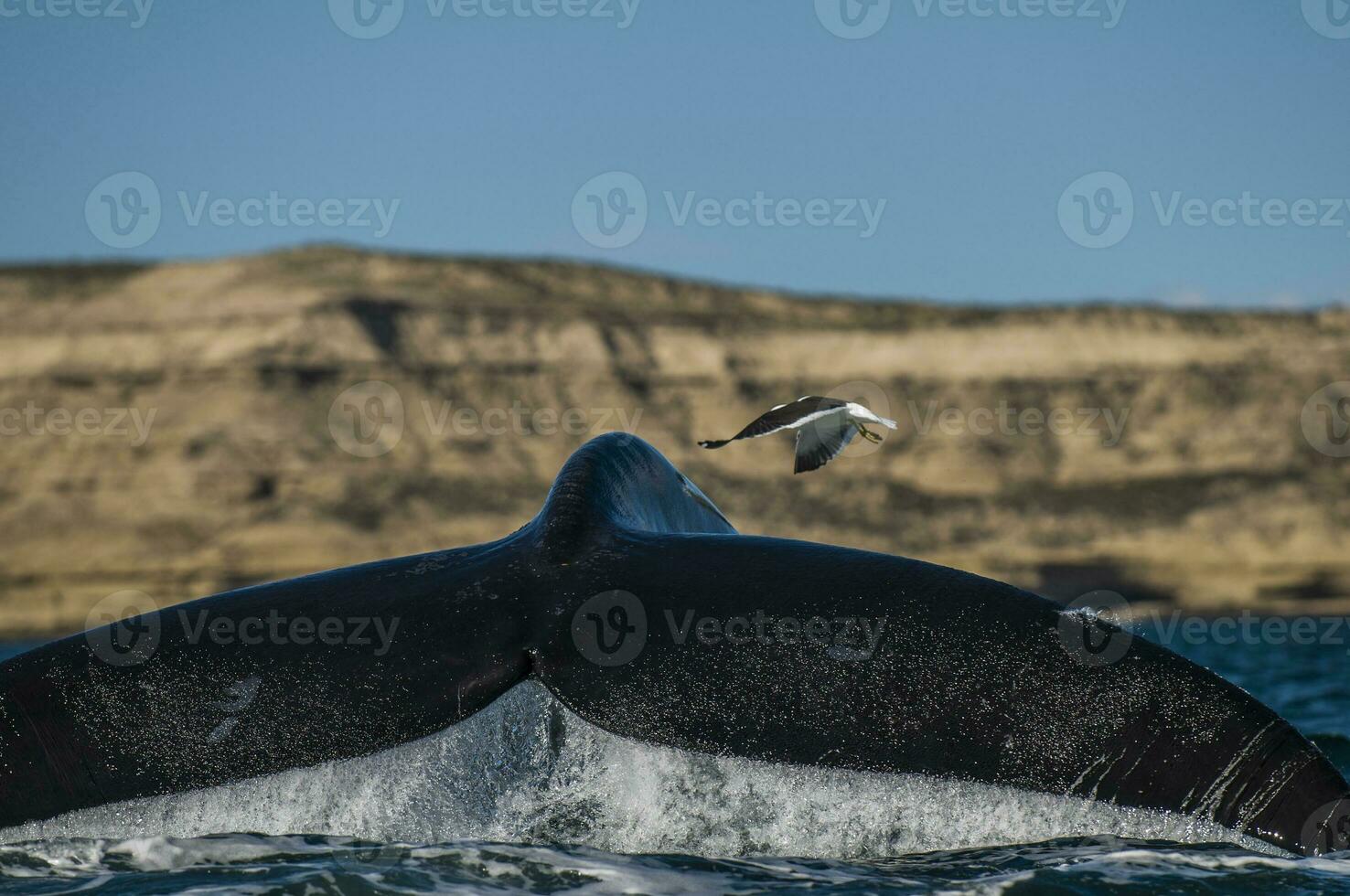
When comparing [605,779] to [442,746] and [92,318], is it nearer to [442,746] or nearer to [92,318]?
[442,746]

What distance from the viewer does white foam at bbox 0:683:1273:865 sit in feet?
12.8

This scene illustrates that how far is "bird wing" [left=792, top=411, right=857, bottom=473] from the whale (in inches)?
136

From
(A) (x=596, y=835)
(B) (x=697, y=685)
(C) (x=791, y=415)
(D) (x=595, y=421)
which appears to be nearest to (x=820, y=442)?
(C) (x=791, y=415)

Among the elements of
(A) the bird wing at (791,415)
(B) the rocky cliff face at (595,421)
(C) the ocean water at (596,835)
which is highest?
(B) the rocky cliff face at (595,421)

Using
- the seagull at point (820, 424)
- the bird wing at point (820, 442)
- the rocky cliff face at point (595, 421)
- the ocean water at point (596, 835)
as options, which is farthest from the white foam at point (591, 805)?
the rocky cliff face at point (595, 421)

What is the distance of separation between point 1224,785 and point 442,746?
6.23 ft

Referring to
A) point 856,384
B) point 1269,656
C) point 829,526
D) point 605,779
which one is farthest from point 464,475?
point 605,779

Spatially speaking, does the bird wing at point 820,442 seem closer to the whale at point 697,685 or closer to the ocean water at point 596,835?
the whale at point 697,685

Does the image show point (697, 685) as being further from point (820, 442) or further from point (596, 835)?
point (820, 442)

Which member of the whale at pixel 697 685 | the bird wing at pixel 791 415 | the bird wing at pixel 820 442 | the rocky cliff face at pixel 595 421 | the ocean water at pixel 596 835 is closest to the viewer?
the whale at pixel 697 685

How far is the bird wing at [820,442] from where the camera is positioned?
7.80 meters

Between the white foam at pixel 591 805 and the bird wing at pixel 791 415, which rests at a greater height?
the bird wing at pixel 791 415

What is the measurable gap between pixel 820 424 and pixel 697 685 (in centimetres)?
398

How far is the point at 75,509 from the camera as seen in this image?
48.4m
